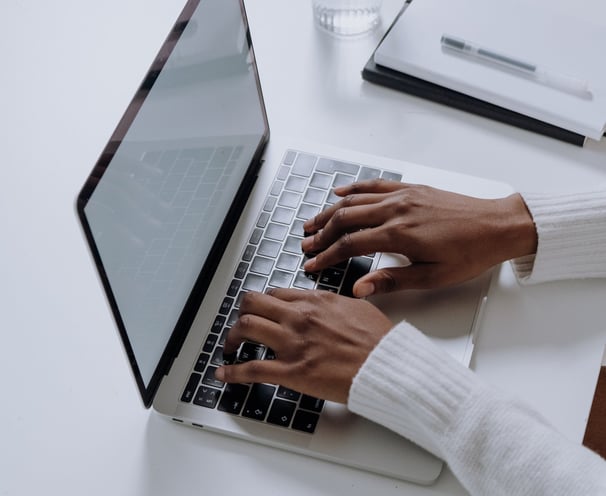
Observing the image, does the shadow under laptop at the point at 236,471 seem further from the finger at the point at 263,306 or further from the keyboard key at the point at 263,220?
the keyboard key at the point at 263,220

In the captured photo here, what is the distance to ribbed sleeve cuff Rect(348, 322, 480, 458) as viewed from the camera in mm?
706

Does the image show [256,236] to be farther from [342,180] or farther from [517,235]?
[517,235]

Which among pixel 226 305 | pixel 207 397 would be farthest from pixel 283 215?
pixel 207 397

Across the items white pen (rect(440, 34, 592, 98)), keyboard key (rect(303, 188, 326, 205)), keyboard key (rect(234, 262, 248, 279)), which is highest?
white pen (rect(440, 34, 592, 98))

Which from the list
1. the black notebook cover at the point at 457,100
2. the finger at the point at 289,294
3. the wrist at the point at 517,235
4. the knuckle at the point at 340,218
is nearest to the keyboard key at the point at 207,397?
the finger at the point at 289,294

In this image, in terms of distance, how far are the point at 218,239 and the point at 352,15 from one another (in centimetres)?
42

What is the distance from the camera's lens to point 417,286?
0.82 m

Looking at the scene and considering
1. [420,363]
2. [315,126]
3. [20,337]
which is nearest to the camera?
[420,363]

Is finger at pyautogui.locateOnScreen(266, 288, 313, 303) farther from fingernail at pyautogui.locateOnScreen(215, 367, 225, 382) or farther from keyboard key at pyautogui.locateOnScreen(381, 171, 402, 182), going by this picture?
keyboard key at pyautogui.locateOnScreen(381, 171, 402, 182)

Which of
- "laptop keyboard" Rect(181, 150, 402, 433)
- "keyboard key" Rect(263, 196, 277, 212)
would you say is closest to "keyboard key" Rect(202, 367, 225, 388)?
"laptop keyboard" Rect(181, 150, 402, 433)

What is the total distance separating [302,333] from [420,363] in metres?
0.12

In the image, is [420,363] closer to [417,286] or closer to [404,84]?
[417,286]

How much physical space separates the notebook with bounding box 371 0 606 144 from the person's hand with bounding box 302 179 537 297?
0.56 ft

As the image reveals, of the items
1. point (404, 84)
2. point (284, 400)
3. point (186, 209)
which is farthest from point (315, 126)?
point (284, 400)
